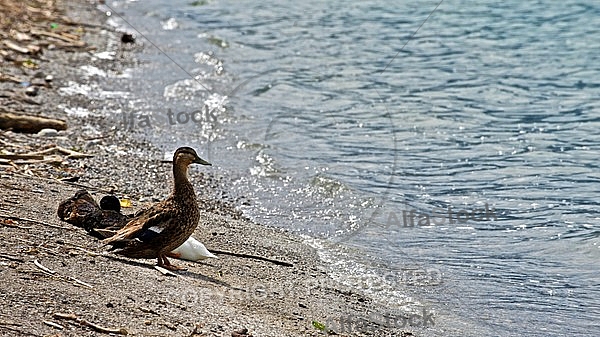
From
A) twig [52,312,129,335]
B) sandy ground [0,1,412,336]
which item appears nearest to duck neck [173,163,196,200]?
sandy ground [0,1,412,336]

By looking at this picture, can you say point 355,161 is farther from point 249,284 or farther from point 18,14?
point 18,14

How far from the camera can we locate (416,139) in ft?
35.6

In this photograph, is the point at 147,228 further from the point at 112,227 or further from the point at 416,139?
the point at 416,139

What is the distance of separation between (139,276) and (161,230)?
1.29ft

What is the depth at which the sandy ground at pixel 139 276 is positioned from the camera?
4750 millimetres

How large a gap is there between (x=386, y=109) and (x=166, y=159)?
3813mm

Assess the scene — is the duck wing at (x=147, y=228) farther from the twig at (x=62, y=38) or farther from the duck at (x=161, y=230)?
the twig at (x=62, y=38)

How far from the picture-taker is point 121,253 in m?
5.81

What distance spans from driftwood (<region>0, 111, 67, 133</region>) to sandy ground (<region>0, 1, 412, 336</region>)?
22 centimetres

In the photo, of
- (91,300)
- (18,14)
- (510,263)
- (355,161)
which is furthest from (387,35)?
(91,300)

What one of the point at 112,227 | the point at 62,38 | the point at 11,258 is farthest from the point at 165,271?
the point at 62,38

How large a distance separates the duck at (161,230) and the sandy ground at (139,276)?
0.09 m

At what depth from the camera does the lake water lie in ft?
22.7

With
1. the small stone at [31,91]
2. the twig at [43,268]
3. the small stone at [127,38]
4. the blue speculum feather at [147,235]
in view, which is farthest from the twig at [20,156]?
the small stone at [127,38]
